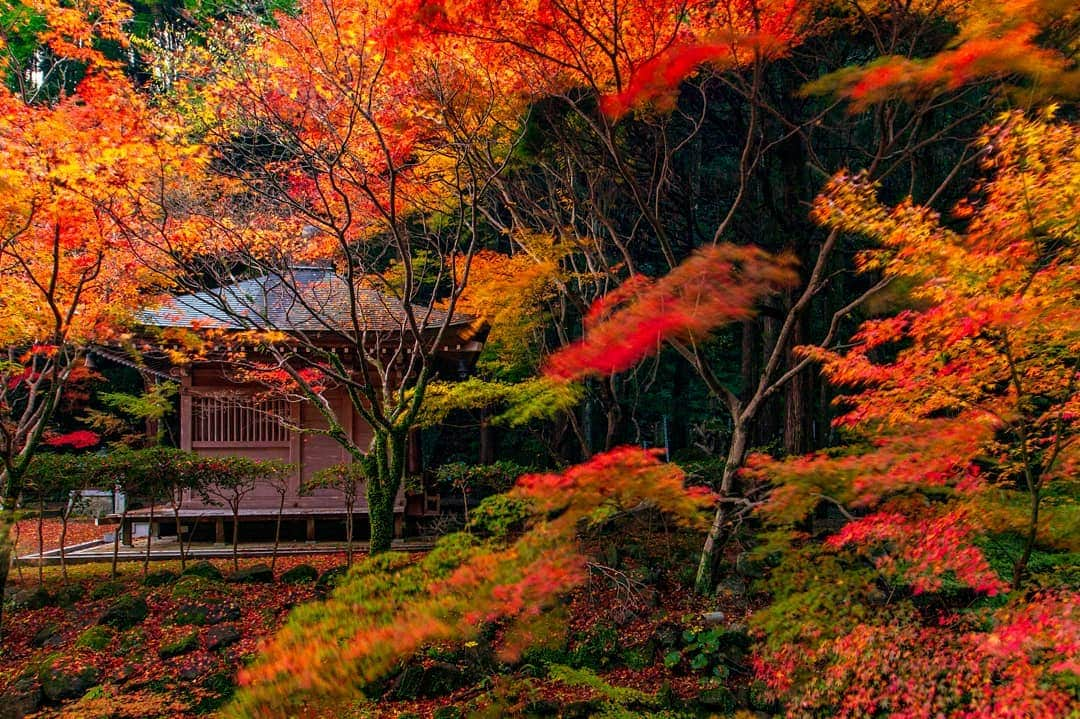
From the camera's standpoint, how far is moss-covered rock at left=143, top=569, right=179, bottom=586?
795 cm

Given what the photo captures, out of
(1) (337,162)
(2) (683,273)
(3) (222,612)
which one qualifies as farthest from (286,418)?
(2) (683,273)

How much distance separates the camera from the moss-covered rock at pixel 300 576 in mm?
8117

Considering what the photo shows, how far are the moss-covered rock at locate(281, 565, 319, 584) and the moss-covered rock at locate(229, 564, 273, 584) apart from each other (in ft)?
0.58

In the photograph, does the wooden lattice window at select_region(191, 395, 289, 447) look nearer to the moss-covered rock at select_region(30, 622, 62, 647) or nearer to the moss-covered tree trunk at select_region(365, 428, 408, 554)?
the moss-covered rock at select_region(30, 622, 62, 647)

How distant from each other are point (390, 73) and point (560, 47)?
1866 millimetres

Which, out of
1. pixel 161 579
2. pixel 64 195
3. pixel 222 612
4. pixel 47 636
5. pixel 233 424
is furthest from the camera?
pixel 233 424

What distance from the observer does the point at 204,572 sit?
814cm

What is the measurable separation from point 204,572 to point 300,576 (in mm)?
1190

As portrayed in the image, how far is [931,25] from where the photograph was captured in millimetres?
7441

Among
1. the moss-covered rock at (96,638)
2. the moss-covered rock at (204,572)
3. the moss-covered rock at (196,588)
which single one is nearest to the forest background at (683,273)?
the moss-covered rock at (96,638)

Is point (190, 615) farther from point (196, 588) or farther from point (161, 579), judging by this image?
point (161, 579)

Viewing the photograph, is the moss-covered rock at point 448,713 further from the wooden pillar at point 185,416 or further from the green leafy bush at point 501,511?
the wooden pillar at point 185,416

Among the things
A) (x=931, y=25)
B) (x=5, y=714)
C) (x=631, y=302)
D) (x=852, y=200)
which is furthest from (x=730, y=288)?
(x=5, y=714)

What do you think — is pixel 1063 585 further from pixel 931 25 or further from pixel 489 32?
pixel 489 32
